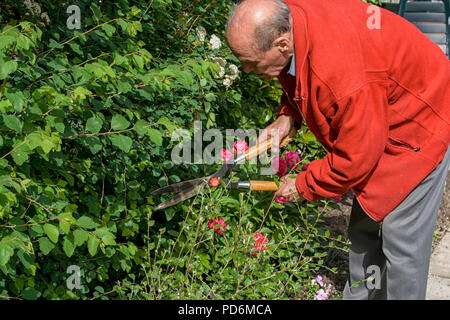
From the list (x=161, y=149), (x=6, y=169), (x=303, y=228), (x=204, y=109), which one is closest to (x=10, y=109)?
(x=6, y=169)

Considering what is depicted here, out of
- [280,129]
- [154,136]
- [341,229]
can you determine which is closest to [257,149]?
[280,129]

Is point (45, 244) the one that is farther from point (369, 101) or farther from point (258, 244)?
point (369, 101)

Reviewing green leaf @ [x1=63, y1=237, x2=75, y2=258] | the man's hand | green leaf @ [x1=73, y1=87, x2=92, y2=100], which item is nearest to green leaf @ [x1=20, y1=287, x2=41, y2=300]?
green leaf @ [x1=63, y1=237, x2=75, y2=258]

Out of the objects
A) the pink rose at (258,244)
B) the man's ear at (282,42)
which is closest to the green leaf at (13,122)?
the man's ear at (282,42)

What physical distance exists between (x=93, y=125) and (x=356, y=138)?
3.31 ft

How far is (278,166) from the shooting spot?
114 inches

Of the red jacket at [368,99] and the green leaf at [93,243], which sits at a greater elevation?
the red jacket at [368,99]

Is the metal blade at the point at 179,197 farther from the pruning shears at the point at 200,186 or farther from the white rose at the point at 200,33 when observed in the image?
the white rose at the point at 200,33

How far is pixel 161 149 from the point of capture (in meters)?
2.62

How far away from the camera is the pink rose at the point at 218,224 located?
255 cm

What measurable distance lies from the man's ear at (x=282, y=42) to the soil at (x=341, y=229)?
164 cm

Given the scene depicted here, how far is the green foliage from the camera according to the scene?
6.33 ft

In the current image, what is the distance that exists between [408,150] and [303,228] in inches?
46.9
